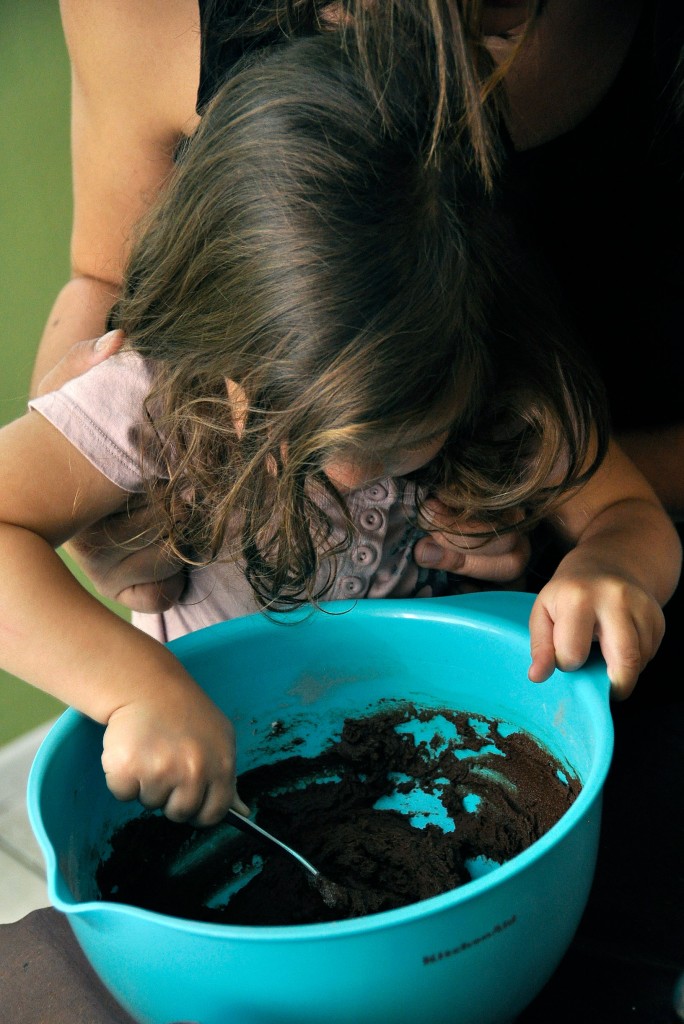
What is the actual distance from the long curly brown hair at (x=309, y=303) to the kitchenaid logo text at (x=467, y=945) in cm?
32

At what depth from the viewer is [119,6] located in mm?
891

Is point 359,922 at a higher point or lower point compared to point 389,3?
lower

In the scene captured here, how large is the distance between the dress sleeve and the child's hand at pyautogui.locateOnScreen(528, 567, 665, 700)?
34cm

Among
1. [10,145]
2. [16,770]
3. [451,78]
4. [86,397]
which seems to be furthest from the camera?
[16,770]

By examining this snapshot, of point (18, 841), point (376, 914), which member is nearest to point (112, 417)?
point (376, 914)

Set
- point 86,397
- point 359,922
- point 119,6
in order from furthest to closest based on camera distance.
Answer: point 119,6
point 86,397
point 359,922

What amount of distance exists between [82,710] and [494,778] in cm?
35

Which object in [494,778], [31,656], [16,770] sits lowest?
[16,770]

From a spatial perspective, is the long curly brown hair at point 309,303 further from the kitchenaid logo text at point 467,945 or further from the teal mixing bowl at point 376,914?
the kitchenaid logo text at point 467,945

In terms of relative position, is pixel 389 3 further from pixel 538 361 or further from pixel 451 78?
pixel 538 361

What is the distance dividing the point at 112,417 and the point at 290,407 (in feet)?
0.62

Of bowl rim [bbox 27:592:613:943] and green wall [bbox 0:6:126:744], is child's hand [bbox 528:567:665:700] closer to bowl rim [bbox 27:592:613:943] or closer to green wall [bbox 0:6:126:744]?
bowl rim [bbox 27:592:613:943]

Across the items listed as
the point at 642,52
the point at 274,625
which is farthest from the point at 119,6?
the point at 274,625

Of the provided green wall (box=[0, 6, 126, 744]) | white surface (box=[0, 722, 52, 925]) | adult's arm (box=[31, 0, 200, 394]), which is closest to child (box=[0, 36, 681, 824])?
adult's arm (box=[31, 0, 200, 394])
